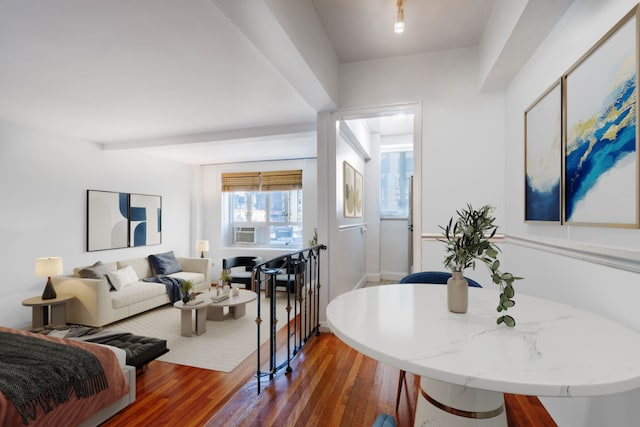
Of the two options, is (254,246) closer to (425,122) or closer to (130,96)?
(130,96)

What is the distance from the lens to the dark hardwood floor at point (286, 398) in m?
1.74

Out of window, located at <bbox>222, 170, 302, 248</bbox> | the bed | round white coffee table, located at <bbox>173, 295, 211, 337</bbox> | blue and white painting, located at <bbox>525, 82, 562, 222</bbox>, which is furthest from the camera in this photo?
window, located at <bbox>222, 170, 302, 248</bbox>

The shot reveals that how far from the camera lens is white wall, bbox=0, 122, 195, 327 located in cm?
344

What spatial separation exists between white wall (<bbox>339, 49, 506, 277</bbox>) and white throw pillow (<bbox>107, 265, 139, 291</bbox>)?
3858mm

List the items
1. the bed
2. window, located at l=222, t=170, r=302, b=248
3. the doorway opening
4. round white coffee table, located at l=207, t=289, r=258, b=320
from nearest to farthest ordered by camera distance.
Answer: the bed → round white coffee table, located at l=207, t=289, r=258, b=320 → the doorway opening → window, located at l=222, t=170, r=302, b=248

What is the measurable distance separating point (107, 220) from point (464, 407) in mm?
5148

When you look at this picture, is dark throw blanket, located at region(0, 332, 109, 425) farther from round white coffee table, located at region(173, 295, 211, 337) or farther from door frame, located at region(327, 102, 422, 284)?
door frame, located at region(327, 102, 422, 284)

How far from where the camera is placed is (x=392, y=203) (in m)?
5.50

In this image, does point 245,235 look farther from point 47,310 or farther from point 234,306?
point 47,310

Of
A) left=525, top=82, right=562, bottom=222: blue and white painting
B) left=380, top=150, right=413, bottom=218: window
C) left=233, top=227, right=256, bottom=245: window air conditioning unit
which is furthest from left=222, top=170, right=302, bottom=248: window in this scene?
left=525, top=82, right=562, bottom=222: blue and white painting

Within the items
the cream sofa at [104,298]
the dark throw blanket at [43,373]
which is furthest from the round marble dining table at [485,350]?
the cream sofa at [104,298]

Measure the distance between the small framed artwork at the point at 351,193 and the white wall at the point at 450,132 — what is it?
969 millimetres

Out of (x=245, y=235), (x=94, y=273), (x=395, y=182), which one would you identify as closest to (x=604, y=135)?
(x=395, y=182)

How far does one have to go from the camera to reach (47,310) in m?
3.47
